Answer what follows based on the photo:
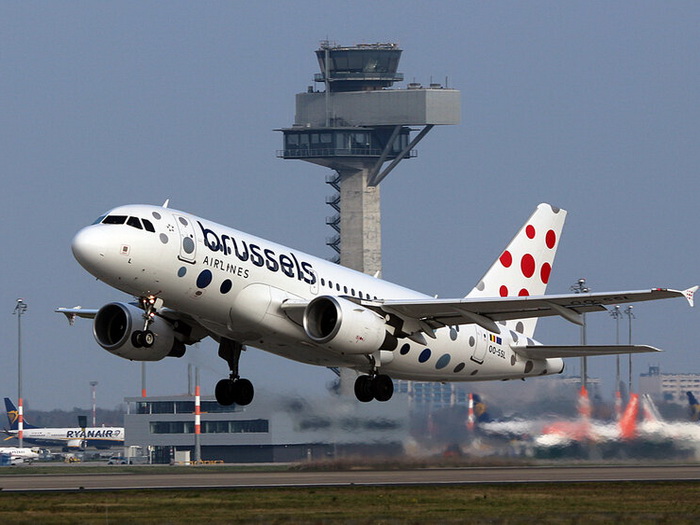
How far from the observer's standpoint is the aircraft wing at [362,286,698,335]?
161 feet

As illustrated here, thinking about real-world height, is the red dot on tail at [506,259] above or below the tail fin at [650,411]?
above

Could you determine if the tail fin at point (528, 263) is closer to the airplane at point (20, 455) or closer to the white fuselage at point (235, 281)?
the white fuselage at point (235, 281)

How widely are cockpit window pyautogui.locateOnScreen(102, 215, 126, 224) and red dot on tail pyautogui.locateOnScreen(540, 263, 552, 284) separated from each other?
22.6 m

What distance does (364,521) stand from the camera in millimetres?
36750

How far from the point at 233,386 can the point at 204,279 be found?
304 inches

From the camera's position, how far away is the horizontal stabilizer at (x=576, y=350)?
5281cm

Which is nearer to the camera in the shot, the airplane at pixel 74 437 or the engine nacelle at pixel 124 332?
the engine nacelle at pixel 124 332

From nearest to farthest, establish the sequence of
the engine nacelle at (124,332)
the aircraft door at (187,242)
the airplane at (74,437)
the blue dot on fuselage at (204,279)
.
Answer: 1. the aircraft door at (187,242)
2. the blue dot on fuselage at (204,279)
3. the engine nacelle at (124,332)
4. the airplane at (74,437)

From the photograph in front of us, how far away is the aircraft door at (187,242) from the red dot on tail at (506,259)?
1807cm

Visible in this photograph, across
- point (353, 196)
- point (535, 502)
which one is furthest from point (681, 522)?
point (353, 196)

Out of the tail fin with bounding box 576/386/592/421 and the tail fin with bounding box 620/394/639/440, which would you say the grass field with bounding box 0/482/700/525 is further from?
the tail fin with bounding box 576/386/592/421

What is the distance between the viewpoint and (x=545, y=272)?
63719 mm

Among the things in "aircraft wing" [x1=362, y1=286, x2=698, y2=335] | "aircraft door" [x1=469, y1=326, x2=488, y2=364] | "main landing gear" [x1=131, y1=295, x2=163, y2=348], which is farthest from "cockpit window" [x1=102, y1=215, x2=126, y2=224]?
"aircraft door" [x1=469, y1=326, x2=488, y2=364]

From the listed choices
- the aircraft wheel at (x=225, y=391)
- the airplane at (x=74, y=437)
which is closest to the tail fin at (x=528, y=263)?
the aircraft wheel at (x=225, y=391)
